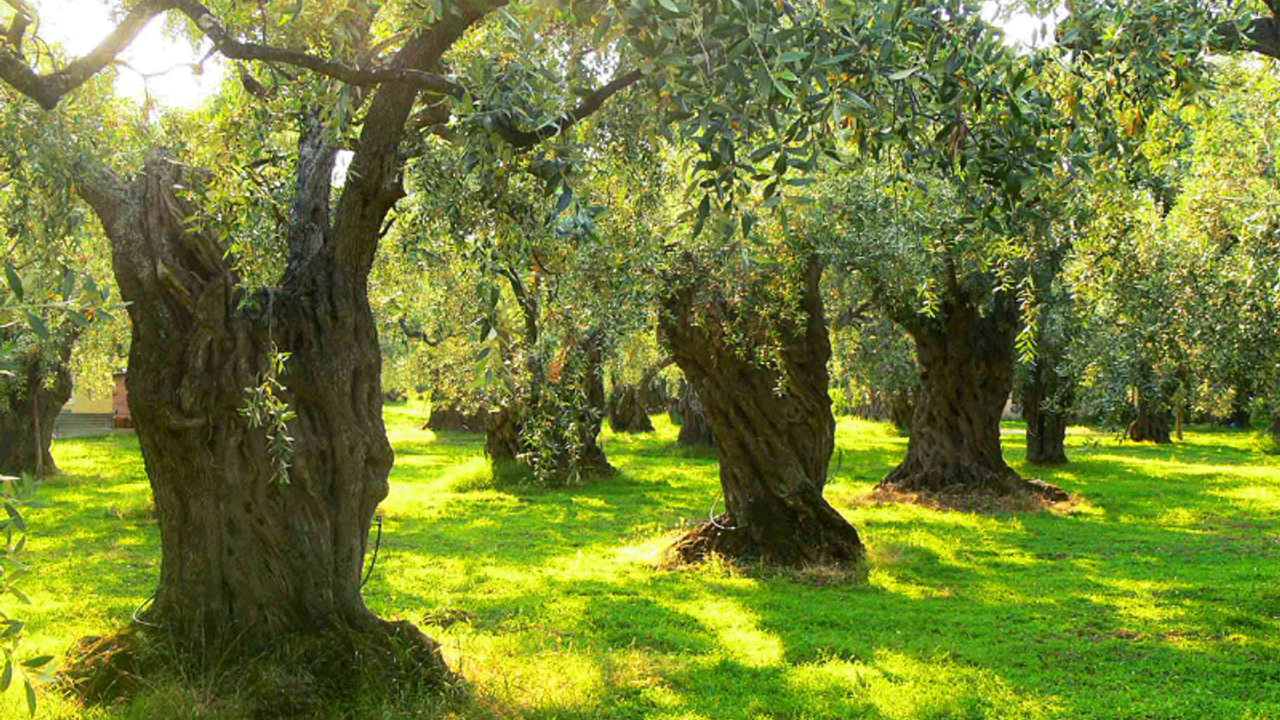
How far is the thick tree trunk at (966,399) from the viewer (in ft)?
73.4

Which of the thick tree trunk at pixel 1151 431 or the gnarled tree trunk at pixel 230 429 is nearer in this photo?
the gnarled tree trunk at pixel 230 429

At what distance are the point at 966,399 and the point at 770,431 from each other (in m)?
10.4

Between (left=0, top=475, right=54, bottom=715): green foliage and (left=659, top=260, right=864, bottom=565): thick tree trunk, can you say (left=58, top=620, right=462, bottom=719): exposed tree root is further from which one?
(left=659, top=260, right=864, bottom=565): thick tree trunk

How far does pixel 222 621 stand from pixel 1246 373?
39.1ft

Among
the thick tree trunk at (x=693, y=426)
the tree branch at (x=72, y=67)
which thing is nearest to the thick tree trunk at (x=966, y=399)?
the thick tree trunk at (x=693, y=426)

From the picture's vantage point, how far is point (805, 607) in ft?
39.6

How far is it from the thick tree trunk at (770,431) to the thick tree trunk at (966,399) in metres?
8.81

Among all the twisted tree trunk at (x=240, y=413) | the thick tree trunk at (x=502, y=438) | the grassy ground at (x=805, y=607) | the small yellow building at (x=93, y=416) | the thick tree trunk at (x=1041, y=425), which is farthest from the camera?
the small yellow building at (x=93, y=416)

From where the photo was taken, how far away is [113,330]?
19344 mm

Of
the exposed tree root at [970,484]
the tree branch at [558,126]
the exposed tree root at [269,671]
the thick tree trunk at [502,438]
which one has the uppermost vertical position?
the tree branch at [558,126]

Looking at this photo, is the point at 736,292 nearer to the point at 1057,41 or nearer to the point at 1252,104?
the point at 1252,104

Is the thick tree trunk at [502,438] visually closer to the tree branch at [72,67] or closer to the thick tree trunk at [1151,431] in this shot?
the tree branch at [72,67]

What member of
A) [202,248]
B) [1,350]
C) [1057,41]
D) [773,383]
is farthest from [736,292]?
[1,350]

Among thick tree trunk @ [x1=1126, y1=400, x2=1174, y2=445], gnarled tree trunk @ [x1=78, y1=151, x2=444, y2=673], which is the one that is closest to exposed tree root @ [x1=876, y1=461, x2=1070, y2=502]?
gnarled tree trunk @ [x1=78, y1=151, x2=444, y2=673]
